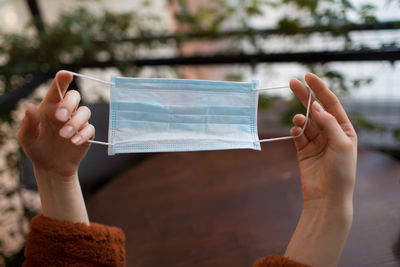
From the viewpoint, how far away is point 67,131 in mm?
531

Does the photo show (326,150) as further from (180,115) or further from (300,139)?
(180,115)

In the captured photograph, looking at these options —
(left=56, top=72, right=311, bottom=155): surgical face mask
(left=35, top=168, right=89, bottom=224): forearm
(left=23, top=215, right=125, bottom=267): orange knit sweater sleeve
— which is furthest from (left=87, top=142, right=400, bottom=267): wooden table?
(left=56, top=72, right=311, bottom=155): surgical face mask

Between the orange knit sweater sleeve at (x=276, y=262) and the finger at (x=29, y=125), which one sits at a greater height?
the finger at (x=29, y=125)

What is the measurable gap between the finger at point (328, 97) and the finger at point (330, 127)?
0.13ft

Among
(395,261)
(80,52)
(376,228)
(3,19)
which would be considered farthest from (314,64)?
(3,19)

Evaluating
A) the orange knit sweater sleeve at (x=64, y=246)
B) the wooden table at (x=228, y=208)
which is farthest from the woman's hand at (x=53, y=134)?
the wooden table at (x=228, y=208)

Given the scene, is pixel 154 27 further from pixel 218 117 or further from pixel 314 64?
pixel 218 117

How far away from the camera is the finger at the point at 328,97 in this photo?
594mm

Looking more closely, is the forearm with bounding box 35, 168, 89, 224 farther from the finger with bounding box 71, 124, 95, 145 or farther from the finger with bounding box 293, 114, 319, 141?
the finger with bounding box 293, 114, 319, 141

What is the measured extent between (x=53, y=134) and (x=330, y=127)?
0.67 meters

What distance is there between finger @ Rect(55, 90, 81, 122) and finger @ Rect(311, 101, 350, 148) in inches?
21.9

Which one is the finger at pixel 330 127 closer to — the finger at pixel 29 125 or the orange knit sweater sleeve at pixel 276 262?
the orange knit sweater sleeve at pixel 276 262

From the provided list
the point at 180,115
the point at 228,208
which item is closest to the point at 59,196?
the point at 180,115

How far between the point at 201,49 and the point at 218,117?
1266mm
